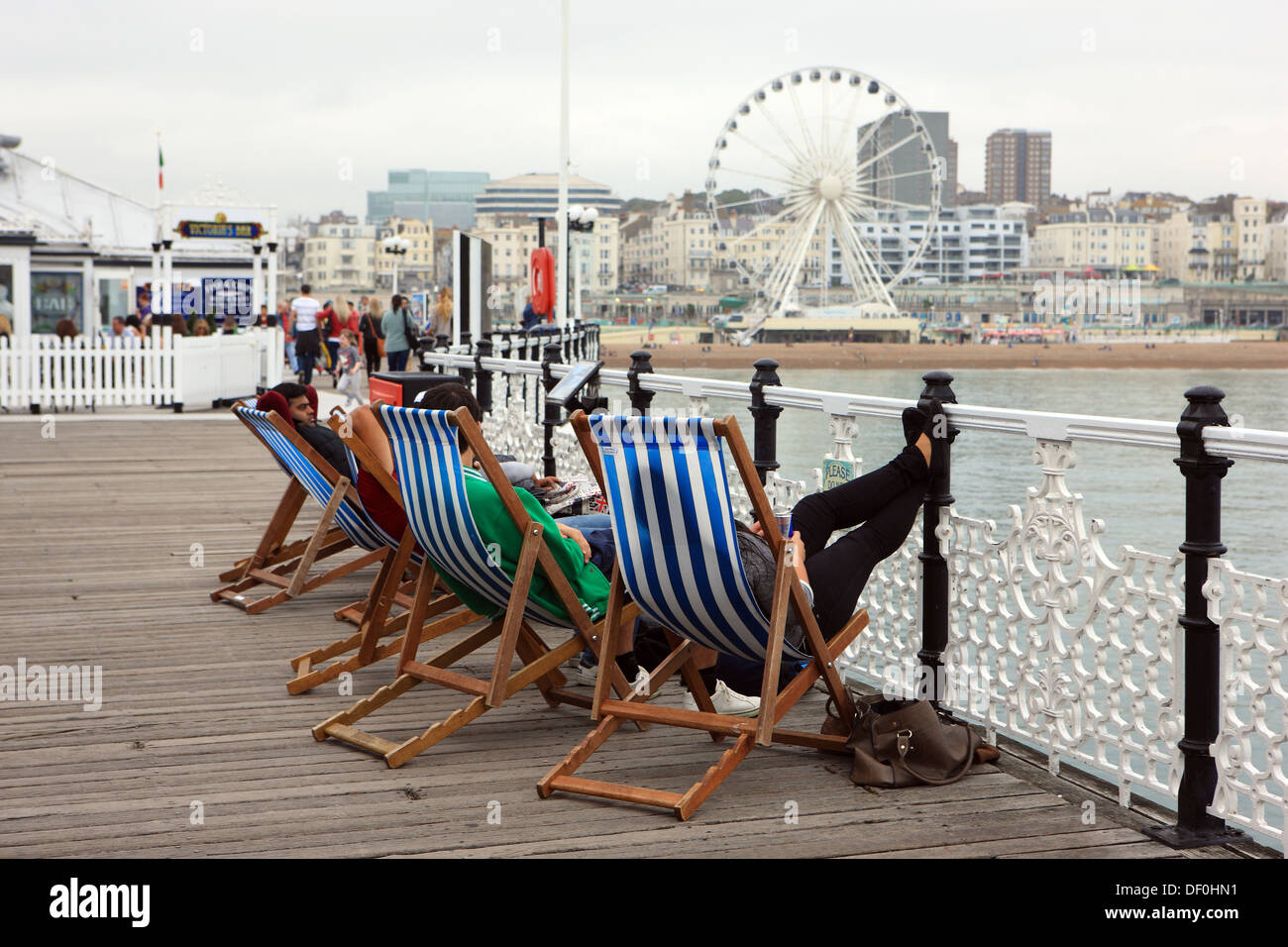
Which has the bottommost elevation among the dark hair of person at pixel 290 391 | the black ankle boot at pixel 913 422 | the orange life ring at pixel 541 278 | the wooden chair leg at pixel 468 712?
the wooden chair leg at pixel 468 712

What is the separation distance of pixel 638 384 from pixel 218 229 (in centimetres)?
1962

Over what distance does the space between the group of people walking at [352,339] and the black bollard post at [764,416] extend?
12.9 m

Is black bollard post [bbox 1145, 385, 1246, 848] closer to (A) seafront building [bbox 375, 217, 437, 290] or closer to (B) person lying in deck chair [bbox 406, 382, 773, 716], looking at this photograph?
(B) person lying in deck chair [bbox 406, 382, 773, 716]

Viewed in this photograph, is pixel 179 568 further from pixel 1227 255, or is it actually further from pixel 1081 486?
pixel 1227 255

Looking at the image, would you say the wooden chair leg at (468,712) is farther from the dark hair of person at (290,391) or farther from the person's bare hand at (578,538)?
the dark hair of person at (290,391)

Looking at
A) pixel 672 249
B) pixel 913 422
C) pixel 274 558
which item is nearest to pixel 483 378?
pixel 274 558

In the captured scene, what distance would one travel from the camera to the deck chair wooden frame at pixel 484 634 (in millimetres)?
3543

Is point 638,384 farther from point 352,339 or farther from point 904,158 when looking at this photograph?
point 904,158

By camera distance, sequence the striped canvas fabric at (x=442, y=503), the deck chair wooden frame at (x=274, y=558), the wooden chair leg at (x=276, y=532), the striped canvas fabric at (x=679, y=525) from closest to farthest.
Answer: the striped canvas fabric at (x=679, y=525)
the striped canvas fabric at (x=442, y=503)
the deck chair wooden frame at (x=274, y=558)
the wooden chair leg at (x=276, y=532)

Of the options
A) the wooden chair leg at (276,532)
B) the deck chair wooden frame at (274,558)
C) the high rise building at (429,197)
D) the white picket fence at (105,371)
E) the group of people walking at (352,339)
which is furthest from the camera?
the high rise building at (429,197)

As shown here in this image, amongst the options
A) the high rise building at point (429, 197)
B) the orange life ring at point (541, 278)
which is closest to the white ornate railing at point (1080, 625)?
the orange life ring at point (541, 278)

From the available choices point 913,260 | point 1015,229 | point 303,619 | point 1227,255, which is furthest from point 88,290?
point 1227,255
